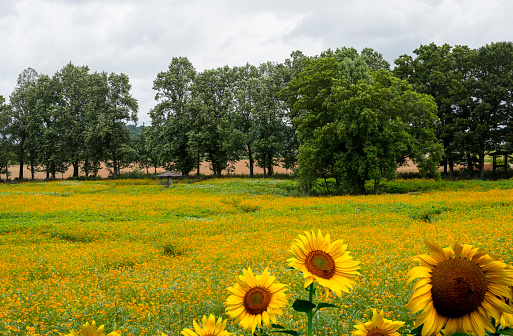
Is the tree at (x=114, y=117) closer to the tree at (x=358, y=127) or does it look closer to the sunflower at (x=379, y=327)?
the tree at (x=358, y=127)

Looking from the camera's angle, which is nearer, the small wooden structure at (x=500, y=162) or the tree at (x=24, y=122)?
the small wooden structure at (x=500, y=162)

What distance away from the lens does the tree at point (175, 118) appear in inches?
1948

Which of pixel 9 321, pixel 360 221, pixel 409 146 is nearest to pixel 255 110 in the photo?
pixel 409 146

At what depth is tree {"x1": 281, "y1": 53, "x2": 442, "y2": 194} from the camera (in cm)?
2680

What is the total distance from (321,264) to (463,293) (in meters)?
0.55

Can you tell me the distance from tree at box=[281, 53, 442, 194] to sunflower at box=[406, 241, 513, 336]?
25863 millimetres

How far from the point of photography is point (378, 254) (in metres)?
8.84

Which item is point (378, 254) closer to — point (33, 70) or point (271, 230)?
point (271, 230)

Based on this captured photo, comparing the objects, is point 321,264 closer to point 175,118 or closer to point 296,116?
point 296,116

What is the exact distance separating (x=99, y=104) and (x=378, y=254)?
53.8 metres

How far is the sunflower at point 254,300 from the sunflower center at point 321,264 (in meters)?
0.20

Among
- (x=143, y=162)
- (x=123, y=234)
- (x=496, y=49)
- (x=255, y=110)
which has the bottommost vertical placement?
(x=123, y=234)

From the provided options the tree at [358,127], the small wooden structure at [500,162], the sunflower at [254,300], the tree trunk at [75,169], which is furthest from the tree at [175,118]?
the sunflower at [254,300]

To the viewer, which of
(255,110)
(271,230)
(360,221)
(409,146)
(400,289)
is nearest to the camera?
(400,289)
